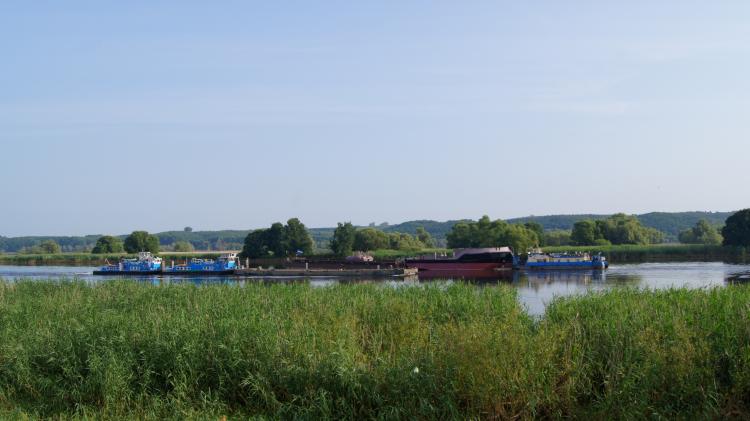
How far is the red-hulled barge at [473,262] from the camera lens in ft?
270

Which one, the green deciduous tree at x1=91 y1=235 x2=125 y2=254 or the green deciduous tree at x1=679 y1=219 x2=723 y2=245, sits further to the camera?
the green deciduous tree at x1=91 y1=235 x2=125 y2=254

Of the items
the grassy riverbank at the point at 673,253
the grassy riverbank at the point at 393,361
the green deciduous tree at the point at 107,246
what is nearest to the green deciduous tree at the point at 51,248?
the green deciduous tree at the point at 107,246

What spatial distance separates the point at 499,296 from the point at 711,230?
449 feet

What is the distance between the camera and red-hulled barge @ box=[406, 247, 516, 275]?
82438mm

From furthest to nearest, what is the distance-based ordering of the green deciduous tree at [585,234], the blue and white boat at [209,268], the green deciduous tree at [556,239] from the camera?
the green deciduous tree at [556,239] → the green deciduous tree at [585,234] → the blue and white boat at [209,268]

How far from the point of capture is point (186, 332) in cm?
1678

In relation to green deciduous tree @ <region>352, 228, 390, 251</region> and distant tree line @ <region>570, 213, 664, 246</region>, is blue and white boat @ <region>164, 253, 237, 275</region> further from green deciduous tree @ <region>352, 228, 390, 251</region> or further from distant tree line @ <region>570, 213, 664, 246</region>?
distant tree line @ <region>570, 213, 664, 246</region>

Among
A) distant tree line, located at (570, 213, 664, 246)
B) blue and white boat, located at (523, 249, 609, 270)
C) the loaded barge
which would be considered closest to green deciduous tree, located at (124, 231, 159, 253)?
the loaded barge

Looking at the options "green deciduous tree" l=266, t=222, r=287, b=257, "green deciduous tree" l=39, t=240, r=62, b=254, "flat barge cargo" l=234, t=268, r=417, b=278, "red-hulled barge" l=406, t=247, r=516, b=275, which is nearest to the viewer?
"flat barge cargo" l=234, t=268, r=417, b=278

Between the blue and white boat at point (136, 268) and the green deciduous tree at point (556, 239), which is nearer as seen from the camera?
the blue and white boat at point (136, 268)

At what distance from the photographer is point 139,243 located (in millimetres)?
129125

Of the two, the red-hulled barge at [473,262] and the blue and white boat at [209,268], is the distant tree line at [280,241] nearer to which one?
the blue and white boat at [209,268]

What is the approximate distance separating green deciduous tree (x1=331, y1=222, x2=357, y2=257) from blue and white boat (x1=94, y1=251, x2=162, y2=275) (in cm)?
3007

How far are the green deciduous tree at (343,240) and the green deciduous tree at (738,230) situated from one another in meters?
56.2
